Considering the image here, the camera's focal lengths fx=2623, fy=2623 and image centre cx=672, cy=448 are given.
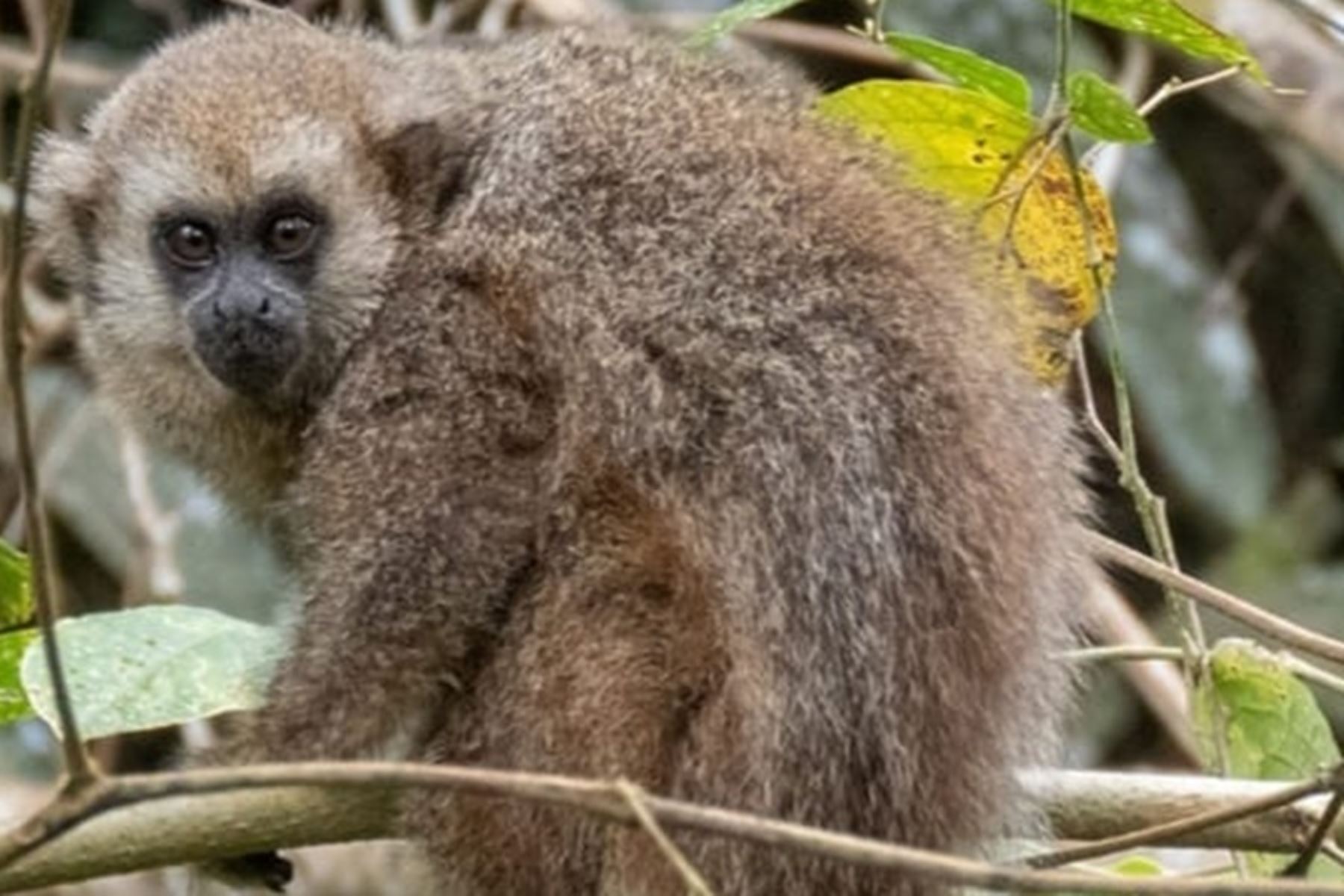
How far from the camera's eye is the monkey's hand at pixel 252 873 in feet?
10.1

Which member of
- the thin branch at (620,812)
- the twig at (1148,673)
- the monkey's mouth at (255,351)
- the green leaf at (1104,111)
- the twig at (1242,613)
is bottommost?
the twig at (1148,673)

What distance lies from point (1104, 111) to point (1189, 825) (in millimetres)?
871

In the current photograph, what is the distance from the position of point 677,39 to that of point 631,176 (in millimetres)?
530

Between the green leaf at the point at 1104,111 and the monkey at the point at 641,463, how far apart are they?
22 centimetres

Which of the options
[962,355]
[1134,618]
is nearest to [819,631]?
[962,355]

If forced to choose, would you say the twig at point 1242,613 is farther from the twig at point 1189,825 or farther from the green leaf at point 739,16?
the green leaf at point 739,16

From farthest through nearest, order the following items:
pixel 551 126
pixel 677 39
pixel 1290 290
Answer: pixel 1290 290
pixel 677 39
pixel 551 126

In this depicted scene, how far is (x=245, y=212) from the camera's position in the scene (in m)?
3.43

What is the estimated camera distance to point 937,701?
2.72m

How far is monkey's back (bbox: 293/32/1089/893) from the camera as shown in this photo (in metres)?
2.72

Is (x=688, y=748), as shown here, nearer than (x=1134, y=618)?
Yes

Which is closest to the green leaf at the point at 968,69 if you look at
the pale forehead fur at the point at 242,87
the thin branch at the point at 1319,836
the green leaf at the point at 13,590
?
the pale forehead fur at the point at 242,87

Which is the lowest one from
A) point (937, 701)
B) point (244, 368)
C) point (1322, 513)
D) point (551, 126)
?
point (1322, 513)

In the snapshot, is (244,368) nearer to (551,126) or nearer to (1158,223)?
(551,126)
